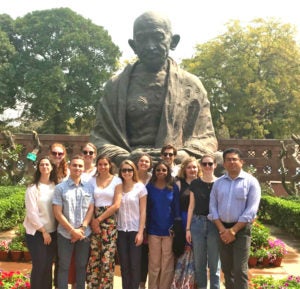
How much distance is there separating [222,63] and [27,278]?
18845 millimetres

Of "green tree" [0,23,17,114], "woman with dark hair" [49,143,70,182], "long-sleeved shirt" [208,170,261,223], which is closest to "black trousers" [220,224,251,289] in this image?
"long-sleeved shirt" [208,170,261,223]

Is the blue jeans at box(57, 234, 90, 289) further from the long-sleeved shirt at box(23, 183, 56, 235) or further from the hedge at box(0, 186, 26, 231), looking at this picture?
the hedge at box(0, 186, 26, 231)

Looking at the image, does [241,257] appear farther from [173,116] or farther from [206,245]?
[173,116]

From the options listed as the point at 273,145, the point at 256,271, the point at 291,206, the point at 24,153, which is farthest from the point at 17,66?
the point at 256,271

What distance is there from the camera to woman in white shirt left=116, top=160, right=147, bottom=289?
418cm

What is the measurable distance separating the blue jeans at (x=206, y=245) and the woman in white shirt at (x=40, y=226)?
123 centimetres

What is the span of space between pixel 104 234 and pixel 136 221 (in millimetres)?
299

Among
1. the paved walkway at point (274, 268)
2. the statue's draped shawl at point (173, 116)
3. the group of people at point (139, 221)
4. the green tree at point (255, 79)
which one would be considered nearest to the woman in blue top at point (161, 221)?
the group of people at point (139, 221)

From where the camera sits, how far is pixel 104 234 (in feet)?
13.6

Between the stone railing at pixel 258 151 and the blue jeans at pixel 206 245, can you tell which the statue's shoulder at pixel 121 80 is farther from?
the stone railing at pixel 258 151

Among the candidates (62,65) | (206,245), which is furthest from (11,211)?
(62,65)

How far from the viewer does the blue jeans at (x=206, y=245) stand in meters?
4.18

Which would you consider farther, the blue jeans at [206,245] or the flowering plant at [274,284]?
the flowering plant at [274,284]

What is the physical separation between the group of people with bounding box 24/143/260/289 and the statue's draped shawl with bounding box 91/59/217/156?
217 centimetres
